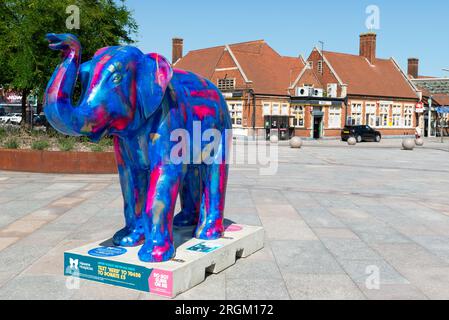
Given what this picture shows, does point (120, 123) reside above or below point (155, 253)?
above

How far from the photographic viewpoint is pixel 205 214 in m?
4.45

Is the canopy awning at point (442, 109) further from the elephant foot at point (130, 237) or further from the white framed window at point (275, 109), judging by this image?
the elephant foot at point (130, 237)

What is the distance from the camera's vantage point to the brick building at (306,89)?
115 feet

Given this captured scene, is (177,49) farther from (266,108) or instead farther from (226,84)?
(266,108)

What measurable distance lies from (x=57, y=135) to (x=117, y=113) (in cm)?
1099

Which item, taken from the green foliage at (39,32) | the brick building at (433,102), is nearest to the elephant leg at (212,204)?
the green foliage at (39,32)

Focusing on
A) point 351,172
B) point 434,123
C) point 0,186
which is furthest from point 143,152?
point 434,123

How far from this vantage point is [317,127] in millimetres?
39250

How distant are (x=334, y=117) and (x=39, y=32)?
29532 millimetres

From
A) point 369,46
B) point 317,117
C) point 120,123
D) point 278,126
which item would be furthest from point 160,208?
point 369,46

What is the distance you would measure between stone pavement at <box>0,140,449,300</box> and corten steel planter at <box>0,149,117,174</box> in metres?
0.55

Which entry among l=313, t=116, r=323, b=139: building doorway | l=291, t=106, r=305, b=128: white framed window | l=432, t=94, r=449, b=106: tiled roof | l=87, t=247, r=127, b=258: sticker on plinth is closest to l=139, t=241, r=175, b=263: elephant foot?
l=87, t=247, r=127, b=258: sticker on plinth

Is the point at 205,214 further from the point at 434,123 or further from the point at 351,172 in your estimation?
the point at 434,123

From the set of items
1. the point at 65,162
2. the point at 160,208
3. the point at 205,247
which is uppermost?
the point at 160,208
